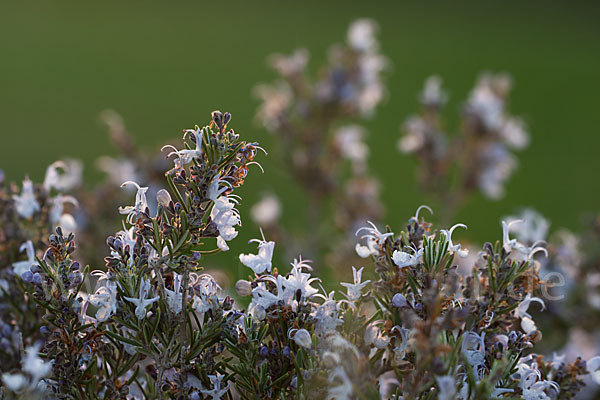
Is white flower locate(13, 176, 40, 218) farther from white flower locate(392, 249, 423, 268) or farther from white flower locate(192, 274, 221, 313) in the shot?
white flower locate(392, 249, 423, 268)

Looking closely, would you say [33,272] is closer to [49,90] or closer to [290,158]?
[290,158]

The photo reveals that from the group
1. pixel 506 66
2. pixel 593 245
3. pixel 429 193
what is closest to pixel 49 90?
pixel 506 66

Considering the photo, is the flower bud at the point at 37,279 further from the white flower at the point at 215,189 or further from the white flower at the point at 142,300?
the white flower at the point at 215,189

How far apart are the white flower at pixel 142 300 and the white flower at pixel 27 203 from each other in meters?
0.62

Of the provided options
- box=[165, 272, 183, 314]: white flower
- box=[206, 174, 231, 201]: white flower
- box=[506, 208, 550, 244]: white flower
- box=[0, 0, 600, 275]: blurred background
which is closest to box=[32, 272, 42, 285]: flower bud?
box=[165, 272, 183, 314]: white flower

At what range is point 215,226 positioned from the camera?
1.31 metres

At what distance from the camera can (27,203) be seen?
1748 mm

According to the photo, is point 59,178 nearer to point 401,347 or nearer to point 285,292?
point 285,292

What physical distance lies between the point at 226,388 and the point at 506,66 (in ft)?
51.1

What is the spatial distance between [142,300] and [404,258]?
49 centimetres

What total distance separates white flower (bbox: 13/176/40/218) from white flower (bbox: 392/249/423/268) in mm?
967

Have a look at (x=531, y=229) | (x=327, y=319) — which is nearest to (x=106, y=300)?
(x=327, y=319)

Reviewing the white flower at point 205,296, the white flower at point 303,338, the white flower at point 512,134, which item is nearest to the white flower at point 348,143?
the white flower at point 512,134

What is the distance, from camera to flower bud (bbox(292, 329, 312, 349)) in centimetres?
120
